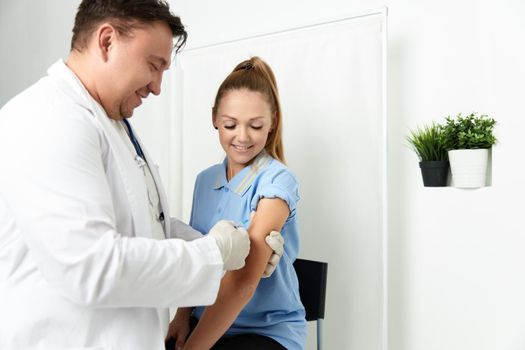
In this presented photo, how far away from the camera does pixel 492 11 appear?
1.77 m

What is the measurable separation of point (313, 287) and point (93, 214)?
1.03 metres

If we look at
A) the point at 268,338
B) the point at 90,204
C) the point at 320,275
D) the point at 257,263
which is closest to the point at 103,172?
the point at 90,204

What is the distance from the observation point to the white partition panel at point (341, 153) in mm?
1938

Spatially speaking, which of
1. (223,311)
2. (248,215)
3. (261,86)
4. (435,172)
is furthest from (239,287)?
(435,172)

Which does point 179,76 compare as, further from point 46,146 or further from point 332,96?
point 46,146

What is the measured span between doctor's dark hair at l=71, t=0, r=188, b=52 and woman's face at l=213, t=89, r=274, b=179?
401 mm

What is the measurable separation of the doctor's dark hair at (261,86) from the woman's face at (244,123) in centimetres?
2

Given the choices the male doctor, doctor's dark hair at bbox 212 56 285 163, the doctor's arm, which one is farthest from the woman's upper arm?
doctor's dark hair at bbox 212 56 285 163

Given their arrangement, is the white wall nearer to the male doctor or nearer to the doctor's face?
the male doctor

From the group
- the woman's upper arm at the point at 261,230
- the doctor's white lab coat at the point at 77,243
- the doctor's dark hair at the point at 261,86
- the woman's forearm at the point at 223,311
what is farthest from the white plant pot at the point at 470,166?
the doctor's white lab coat at the point at 77,243

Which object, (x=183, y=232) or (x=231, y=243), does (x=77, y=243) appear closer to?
(x=231, y=243)

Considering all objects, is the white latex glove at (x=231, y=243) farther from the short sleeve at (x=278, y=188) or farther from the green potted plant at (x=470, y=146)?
the green potted plant at (x=470, y=146)

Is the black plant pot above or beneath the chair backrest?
above

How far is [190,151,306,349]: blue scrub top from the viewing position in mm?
1270
